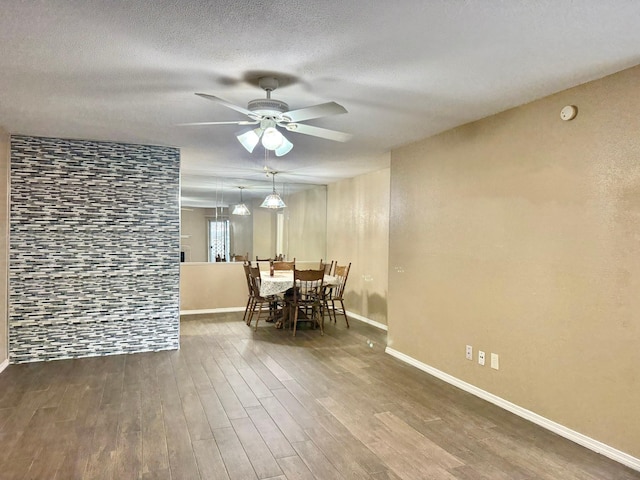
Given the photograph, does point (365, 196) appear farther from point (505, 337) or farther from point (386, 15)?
point (386, 15)

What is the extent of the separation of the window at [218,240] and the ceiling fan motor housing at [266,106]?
15.3 feet

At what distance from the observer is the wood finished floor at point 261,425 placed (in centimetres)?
234

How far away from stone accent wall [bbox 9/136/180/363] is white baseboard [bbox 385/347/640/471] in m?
2.86

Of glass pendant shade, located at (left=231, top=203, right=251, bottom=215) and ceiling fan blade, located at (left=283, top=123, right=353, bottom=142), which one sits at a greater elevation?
ceiling fan blade, located at (left=283, top=123, right=353, bottom=142)

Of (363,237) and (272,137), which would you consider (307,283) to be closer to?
(363,237)

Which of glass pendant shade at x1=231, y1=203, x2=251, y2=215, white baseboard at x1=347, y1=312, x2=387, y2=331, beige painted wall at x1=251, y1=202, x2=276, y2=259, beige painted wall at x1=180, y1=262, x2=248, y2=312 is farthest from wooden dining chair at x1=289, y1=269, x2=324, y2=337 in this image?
glass pendant shade at x1=231, y1=203, x2=251, y2=215

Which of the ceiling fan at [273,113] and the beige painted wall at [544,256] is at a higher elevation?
the ceiling fan at [273,113]

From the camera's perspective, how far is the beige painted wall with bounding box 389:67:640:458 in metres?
2.47

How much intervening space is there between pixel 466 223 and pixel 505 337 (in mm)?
979

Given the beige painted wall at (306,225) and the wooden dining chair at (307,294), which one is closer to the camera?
the wooden dining chair at (307,294)

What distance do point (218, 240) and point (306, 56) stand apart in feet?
16.9

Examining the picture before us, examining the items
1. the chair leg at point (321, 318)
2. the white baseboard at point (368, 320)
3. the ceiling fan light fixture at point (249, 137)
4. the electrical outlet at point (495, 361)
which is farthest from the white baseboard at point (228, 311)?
the ceiling fan light fixture at point (249, 137)

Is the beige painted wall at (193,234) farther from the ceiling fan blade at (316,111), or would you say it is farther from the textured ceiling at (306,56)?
the ceiling fan blade at (316,111)

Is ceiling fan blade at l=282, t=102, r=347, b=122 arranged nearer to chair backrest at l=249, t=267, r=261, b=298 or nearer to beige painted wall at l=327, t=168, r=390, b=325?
chair backrest at l=249, t=267, r=261, b=298
